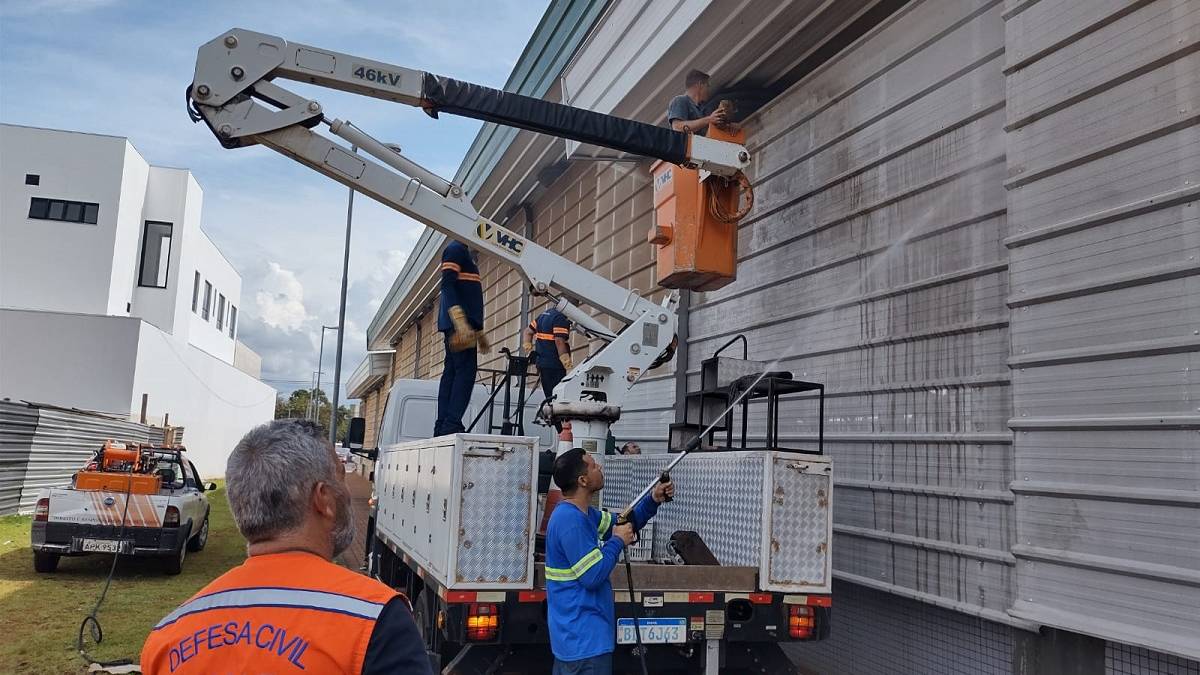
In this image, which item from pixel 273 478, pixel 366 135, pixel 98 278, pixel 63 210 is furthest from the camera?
pixel 98 278

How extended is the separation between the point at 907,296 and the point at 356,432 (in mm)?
6233

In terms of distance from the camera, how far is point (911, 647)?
21.6 feet

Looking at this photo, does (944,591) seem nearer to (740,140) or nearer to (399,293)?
(740,140)

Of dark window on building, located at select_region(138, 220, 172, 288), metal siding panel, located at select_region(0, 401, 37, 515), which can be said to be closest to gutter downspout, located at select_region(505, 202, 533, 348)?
metal siding panel, located at select_region(0, 401, 37, 515)

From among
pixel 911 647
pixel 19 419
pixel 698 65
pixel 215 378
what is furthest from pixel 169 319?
pixel 911 647

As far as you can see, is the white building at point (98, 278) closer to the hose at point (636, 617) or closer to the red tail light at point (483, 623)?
the red tail light at point (483, 623)

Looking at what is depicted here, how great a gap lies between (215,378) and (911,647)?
42.3 meters

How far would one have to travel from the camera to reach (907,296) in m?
6.79

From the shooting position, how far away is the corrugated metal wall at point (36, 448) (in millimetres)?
18172

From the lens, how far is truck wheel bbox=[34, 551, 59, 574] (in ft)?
40.0

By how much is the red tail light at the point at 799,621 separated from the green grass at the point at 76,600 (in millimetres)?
6019

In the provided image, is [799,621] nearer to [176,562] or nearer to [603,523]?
[603,523]

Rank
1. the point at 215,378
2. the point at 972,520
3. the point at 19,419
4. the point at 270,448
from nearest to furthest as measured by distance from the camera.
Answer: the point at 270,448
the point at 972,520
the point at 19,419
the point at 215,378

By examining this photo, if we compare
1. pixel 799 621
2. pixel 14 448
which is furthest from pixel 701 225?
pixel 14 448
